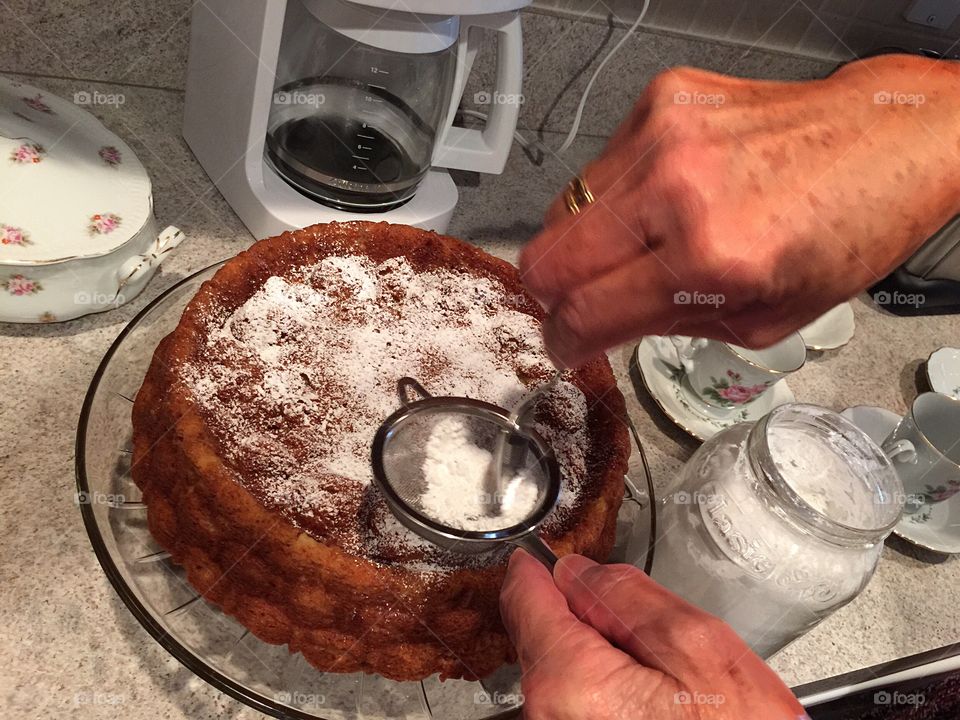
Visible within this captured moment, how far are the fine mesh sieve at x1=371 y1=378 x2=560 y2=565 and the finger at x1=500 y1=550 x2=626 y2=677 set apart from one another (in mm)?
47

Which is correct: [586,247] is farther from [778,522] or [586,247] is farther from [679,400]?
[679,400]

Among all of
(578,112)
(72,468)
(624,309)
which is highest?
(624,309)

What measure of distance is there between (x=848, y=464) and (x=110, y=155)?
0.87 meters

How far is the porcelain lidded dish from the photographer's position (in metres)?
0.78

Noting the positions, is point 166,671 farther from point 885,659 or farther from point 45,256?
point 885,659

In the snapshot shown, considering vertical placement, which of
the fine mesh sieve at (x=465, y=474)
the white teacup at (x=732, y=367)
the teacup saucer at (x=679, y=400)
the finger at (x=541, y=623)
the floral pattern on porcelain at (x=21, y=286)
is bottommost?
the teacup saucer at (x=679, y=400)

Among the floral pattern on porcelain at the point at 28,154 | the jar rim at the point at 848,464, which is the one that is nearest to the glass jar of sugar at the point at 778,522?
the jar rim at the point at 848,464

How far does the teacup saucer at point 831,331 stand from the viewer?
1.18 m

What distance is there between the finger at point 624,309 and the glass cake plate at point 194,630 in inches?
12.9

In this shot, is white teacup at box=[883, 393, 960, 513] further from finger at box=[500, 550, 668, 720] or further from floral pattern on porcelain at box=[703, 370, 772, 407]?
finger at box=[500, 550, 668, 720]

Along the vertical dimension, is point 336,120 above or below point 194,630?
above

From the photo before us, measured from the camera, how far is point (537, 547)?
0.61 meters

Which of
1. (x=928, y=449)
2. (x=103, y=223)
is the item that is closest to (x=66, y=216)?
(x=103, y=223)

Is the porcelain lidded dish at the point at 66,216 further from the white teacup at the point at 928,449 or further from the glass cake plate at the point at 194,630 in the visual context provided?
the white teacup at the point at 928,449
